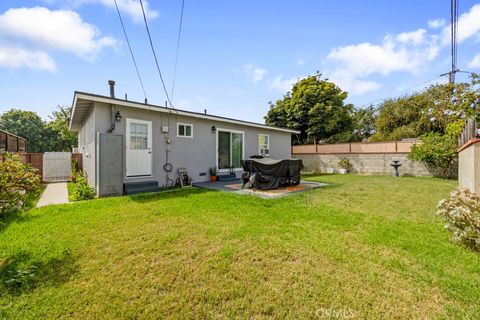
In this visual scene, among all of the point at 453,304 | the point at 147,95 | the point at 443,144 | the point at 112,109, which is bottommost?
the point at 453,304

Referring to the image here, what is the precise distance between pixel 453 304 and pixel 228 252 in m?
2.12

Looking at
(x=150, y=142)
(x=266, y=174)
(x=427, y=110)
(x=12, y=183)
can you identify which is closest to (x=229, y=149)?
(x=266, y=174)

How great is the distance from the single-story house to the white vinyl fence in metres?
2.13

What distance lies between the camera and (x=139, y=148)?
6.68m

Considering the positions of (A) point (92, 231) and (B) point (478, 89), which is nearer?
(A) point (92, 231)

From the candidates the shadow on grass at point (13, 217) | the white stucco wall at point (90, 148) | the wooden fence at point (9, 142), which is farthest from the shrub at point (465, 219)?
the wooden fence at point (9, 142)

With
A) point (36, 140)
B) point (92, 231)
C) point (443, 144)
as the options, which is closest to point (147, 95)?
point (92, 231)

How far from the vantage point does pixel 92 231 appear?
11.0 ft

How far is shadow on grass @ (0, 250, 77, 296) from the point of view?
2.03 m

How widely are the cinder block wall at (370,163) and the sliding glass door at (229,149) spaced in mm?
6131

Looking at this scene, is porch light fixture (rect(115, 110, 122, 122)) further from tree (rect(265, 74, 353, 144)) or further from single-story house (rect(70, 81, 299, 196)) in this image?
tree (rect(265, 74, 353, 144))

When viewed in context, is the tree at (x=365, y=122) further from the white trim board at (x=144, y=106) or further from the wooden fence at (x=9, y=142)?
the wooden fence at (x=9, y=142)

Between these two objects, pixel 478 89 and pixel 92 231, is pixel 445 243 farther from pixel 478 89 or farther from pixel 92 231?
pixel 478 89

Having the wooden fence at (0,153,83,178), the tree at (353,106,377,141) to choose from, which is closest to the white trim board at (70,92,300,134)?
the wooden fence at (0,153,83,178)
